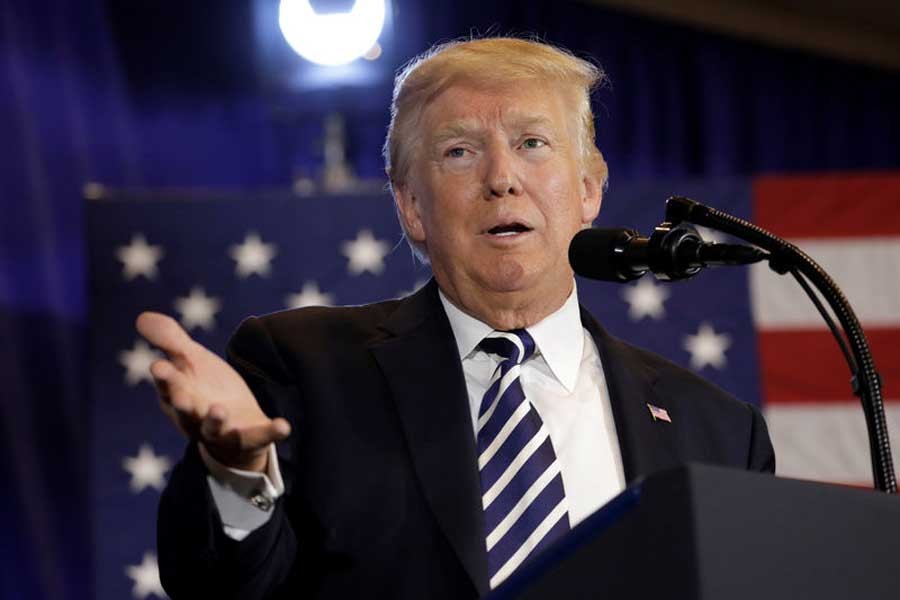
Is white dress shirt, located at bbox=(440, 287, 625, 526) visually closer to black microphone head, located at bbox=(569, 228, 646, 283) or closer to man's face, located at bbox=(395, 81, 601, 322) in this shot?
man's face, located at bbox=(395, 81, 601, 322)

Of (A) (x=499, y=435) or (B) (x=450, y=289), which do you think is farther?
(B) (x=450, y=289)

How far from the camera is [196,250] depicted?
343 cm

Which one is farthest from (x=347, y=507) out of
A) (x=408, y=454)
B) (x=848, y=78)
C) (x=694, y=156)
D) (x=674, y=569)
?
(x=848, y=78)

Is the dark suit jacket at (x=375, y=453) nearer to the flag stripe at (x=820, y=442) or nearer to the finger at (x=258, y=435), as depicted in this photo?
the finger at (x=258, y=435)

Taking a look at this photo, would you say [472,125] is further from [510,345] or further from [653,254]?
[653,254]

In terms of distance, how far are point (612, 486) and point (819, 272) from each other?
1.58 feet

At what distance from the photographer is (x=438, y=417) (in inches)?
66.6

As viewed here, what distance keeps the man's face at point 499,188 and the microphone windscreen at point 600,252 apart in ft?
1.20

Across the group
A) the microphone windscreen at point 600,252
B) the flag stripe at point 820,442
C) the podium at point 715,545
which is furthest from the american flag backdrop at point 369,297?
the podium at point 715,545

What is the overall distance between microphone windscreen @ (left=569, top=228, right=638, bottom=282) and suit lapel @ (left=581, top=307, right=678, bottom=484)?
32cm

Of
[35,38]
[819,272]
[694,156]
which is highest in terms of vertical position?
[35,38]

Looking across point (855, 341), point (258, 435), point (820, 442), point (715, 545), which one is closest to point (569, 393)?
point (855, 341)

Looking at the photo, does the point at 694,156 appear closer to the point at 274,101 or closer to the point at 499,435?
the point at 274,101

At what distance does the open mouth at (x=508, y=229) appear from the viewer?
6.19 ft
